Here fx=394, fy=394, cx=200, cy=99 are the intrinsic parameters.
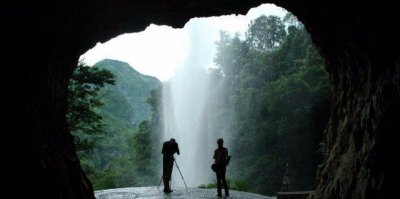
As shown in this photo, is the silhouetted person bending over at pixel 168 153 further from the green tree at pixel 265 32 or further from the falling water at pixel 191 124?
the green tree at pixel 265 32

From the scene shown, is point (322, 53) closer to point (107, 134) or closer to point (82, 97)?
point (82, 97)

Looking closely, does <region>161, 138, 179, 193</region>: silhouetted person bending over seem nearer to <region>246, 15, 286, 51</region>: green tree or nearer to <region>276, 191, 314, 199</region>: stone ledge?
<region>276, 191, 314, 199</region>: stone ledge

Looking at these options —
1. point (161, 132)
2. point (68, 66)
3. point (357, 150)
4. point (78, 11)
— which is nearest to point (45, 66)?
point (78, 11)

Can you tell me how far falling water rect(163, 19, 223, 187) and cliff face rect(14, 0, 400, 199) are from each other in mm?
28229

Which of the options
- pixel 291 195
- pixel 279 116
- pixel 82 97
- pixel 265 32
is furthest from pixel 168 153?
pixel 265 32

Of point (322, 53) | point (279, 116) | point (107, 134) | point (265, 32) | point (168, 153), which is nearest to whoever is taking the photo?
point (322, 53)

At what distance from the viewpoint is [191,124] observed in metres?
41.5

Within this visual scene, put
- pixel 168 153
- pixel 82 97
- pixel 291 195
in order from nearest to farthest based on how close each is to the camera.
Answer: pixel 291 195, pixel 168 153, pixel 82 97

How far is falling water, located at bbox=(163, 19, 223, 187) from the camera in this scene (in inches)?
1501

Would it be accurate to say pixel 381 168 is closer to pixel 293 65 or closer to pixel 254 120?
pixel 254 120

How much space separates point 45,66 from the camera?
644 cm

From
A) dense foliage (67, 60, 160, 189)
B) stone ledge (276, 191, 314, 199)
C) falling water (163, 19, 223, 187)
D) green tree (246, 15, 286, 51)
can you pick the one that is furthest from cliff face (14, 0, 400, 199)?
green tree (246, 15, 286, 51)

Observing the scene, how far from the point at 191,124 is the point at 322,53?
3278 cm

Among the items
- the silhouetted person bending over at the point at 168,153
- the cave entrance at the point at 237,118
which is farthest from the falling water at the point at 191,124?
the silhouetted person bending over at the point at 168,153
